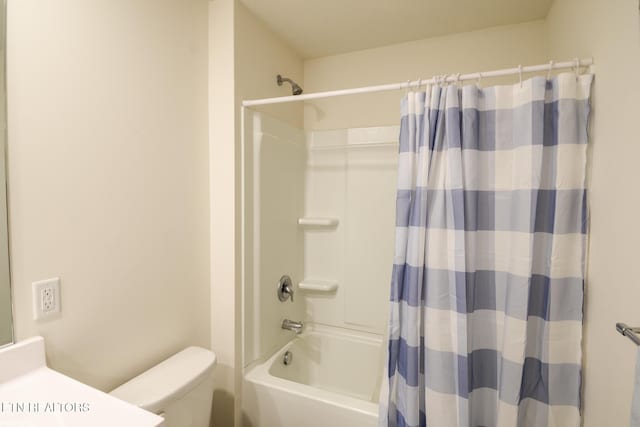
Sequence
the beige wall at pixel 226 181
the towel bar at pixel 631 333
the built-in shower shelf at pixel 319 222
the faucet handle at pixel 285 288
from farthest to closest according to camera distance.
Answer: the built-in shower shelf at pixel 319 222, the faucet handle at pixel 285 288, the beige wall at pixel 226 181, the towel bar at pixel 631 333

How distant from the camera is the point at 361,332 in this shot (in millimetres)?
2172

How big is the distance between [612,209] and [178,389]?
1.60 metres

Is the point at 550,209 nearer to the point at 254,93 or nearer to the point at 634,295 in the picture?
the point at 634,295

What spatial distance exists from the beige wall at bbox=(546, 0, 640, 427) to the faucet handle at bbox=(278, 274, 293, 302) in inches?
58.7

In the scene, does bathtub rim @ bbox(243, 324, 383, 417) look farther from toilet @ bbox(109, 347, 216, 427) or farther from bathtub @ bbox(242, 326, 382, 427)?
toilet @ bbox(109, 347, 216, 427)

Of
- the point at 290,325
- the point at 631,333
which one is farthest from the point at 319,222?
the point at 631,333

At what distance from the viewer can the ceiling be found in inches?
64.1

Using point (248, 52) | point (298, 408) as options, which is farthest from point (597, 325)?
point (248, 52)

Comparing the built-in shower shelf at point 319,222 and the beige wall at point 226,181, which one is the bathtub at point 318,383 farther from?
the built-in shower shelf at point 319,222

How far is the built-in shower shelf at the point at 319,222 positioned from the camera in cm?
211

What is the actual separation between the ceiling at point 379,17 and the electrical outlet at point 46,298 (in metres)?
1.54

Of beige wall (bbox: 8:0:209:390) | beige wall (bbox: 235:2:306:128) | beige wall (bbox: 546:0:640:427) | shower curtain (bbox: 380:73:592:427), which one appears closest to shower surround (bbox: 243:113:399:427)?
beige wall (bbox: 235:2:306:128)

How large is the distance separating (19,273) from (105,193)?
0.35m

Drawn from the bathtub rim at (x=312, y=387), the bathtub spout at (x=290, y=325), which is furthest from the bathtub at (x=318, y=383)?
the bathtub spout at (x=290, y=325)
